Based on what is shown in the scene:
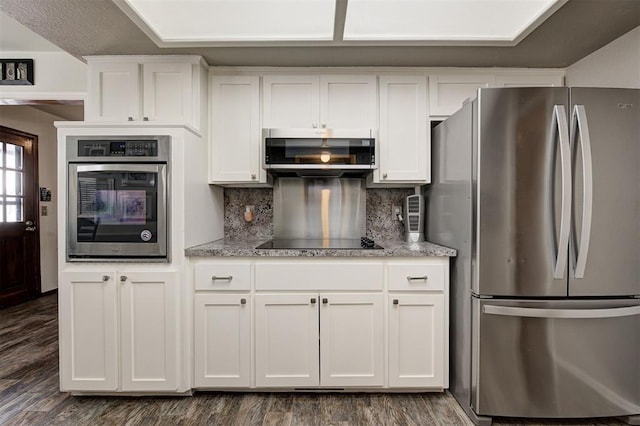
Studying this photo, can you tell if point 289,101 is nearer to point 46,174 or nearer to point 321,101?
point 321,101

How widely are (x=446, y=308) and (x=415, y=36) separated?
1750mm

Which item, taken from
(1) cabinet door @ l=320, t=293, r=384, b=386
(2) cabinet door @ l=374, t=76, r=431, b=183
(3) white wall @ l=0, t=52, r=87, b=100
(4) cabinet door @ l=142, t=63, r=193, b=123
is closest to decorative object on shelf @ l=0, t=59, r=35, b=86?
(3) white wall @ l=0, t=52, r=87, b=100

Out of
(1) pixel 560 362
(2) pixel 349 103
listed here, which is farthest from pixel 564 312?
(2) pixel 349 103

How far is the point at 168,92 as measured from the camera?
2467mm

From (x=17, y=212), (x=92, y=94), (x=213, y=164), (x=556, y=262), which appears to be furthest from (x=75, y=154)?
(x=17, y=212)

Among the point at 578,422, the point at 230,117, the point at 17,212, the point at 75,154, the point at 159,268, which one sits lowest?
the point at 578,422

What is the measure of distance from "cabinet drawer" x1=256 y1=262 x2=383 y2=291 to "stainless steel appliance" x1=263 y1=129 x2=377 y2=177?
2.38 ft

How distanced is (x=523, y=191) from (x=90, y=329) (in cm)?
267

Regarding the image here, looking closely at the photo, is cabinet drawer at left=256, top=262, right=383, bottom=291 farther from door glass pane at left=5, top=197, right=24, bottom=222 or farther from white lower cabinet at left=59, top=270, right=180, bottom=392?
door glass pane at left=5, top=197, right=24, bottom=222

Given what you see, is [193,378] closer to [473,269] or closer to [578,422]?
[473,269]

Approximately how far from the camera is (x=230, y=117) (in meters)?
2.64

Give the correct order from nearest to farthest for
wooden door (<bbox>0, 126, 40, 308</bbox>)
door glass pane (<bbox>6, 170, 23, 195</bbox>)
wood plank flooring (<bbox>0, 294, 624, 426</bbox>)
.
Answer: wood plank flooring (<bbox>0, 294, 624, 426</bbox>)
wooden door (<bbox>0, 126, 40, 308</bbox>)
door glass pane (<bbox>6, 170, 23, 195</bbox>)

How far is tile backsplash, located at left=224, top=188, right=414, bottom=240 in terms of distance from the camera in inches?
117

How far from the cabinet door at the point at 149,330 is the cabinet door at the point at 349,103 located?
158 centimetres
